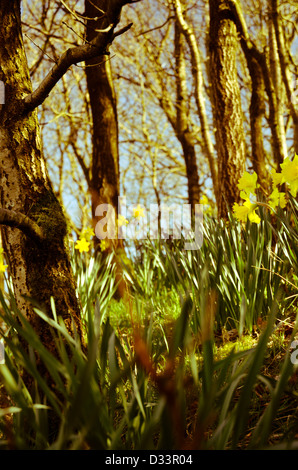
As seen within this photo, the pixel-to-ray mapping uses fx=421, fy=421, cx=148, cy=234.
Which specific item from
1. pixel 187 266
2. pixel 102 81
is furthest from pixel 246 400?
pixel 102 81

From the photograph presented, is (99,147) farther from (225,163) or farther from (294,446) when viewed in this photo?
(294,446)

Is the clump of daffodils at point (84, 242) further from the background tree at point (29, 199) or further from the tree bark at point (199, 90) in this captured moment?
the tree bark at point (199, 90)

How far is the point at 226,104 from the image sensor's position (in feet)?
16.4

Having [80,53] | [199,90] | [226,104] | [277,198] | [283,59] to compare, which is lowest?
[277,198]

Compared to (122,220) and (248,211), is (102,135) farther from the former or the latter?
(248,211)

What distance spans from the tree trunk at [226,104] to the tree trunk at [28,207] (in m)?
3.19

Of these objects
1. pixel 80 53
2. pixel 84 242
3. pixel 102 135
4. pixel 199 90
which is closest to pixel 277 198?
pixel 80 53

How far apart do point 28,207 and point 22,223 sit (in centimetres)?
21

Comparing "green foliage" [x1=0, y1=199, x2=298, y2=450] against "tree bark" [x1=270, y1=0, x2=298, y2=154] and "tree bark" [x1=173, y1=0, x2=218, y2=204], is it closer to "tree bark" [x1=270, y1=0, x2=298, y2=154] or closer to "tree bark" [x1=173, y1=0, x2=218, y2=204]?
"tree bark" [x1=270, y1=0, x2=298, y2=154]

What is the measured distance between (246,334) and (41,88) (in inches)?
69.0

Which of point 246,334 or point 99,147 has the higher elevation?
point 99,147
